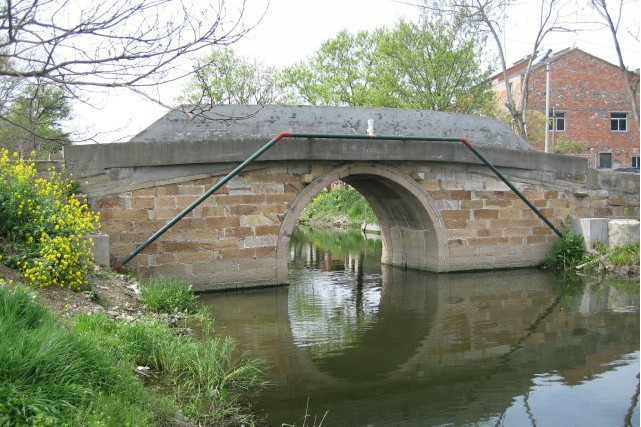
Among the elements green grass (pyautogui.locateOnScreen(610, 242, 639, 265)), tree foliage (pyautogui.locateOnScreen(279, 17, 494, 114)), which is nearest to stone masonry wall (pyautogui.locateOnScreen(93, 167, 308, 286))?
green grass (pyautogui.locateOnScreen(610, 242, 639, 265))

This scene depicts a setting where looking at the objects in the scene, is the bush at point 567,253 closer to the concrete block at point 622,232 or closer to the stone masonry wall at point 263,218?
the stone masonry wall at point 263,218

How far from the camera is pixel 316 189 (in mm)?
11211

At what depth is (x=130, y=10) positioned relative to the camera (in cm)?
402

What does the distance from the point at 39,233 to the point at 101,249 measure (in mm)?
1758

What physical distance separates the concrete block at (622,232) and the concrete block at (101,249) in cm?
998

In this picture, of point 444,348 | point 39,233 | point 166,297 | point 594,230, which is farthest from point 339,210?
point 39,233

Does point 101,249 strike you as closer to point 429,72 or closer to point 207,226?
point 207,226

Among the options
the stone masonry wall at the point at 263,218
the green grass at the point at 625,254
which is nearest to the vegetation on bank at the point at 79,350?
the stone masonry wall at the point at 263,218

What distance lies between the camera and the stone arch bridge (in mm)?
9953

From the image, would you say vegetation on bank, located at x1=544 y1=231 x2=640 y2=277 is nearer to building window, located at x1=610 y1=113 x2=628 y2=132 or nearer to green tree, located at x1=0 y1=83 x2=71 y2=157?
green tree, located at x1=0 y1=83 x2=71 y2=157

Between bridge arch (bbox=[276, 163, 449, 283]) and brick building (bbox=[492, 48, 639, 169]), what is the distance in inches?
875

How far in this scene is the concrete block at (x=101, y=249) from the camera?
29.3ft

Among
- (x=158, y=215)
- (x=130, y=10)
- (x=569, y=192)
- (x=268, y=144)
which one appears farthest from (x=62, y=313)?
(x=569, y=192)

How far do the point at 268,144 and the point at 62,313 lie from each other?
4.90m
